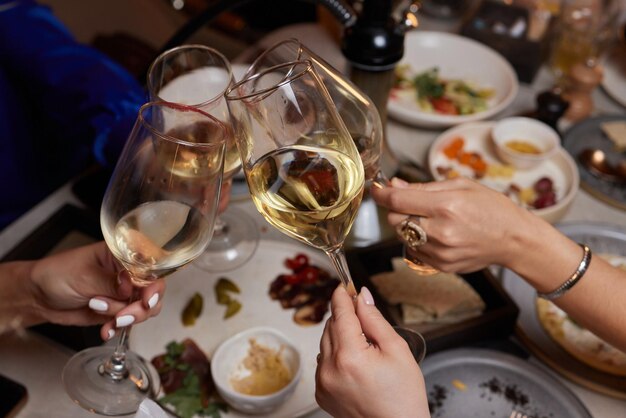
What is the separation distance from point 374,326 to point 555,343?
50cm

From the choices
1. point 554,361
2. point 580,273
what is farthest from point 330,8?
point 554,361

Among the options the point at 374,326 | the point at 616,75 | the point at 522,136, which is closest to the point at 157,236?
the point at 374,326

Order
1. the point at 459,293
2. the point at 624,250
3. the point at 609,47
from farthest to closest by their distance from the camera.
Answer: the point at 609,47 < the point at 624,250 < the point at 459,293

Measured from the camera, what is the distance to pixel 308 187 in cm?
70

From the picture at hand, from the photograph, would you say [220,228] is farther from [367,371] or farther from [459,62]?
[459,62]

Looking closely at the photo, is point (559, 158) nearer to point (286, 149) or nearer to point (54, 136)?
point (286, 149)

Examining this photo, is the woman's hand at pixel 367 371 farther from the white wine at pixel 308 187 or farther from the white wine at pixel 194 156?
the white wine at pixel 194 156

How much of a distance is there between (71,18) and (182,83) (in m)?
2.16

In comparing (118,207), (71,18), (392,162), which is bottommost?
(71,18)

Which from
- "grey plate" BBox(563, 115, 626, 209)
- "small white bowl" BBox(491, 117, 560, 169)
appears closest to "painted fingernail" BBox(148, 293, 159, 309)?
"small white bowl" BBox(491, 117, 560, 169)

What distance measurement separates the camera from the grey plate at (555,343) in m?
1.00

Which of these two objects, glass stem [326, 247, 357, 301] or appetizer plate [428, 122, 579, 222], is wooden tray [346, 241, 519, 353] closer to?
glass stem [326, 247, 357, 301]

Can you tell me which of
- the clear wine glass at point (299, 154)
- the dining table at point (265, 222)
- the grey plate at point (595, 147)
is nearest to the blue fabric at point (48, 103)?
the dining table at point (265, 222)

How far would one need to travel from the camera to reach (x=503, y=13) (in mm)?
1796
